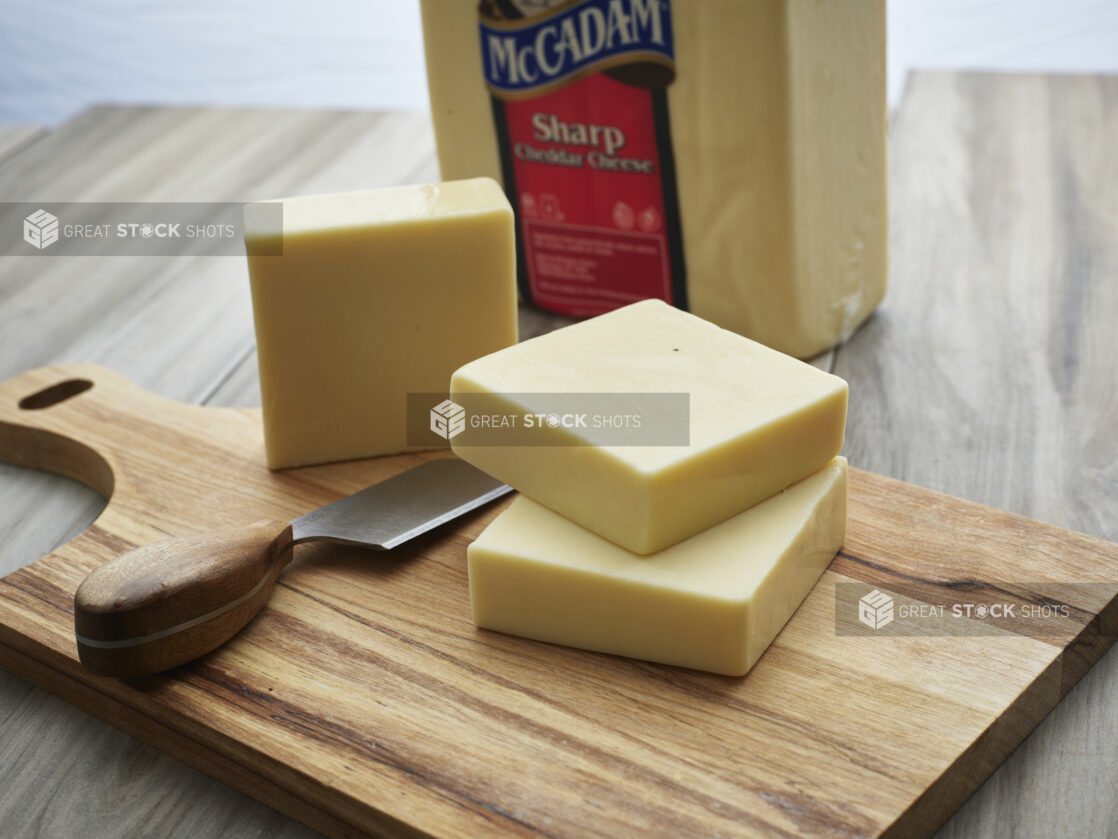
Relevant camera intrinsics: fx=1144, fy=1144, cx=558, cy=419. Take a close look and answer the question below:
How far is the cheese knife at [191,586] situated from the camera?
28.7 inches

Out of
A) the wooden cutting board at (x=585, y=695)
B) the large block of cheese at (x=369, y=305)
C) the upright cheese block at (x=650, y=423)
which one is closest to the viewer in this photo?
Answer: the wooden cutting board at (x=585, y=695)

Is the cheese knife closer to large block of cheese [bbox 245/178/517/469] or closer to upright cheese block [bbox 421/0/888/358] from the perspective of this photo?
large block of cheese [bbox 245/178/517/469]

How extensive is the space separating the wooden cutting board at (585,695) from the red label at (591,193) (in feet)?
1.21

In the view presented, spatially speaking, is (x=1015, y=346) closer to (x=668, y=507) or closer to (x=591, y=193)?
(x=591, y=193)

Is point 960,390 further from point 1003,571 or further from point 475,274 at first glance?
point 475,274

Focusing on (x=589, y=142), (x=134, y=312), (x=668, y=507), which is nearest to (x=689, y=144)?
(x=589, y=142)

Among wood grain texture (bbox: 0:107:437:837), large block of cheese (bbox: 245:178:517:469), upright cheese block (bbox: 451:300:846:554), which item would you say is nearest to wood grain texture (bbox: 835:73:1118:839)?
upright cheese block (bbox: 451:300:846:554)

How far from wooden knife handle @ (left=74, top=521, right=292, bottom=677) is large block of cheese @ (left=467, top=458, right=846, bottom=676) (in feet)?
0.54

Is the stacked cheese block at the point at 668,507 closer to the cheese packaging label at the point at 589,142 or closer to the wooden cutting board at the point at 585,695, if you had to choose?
the wooden cutting board at the point at 585,695

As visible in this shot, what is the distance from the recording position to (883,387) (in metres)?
1.16

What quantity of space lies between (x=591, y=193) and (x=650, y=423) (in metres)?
0.45

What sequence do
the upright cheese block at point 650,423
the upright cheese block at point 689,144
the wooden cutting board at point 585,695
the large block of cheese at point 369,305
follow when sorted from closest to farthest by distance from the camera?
the wooden cutting board at point 585,695 < the upright cheese block at point 650,423 < the large block of cheese at point 369,305 < the upright cheese block at point 689,144

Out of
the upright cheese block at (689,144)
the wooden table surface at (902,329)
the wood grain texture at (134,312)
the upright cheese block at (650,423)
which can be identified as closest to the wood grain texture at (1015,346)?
the wooden table surface at (902,329)

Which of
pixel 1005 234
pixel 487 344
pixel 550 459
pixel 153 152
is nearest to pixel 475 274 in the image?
pixel 487 344
